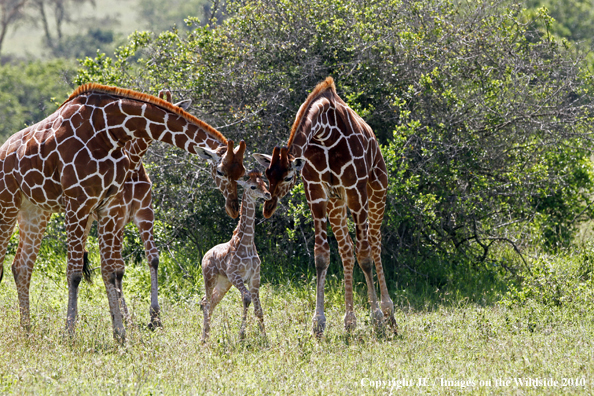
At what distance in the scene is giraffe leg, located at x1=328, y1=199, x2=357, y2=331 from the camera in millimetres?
6730

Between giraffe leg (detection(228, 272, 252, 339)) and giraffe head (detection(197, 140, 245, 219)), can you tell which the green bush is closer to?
giraffe leg (detection(228, 272, 252, 339))

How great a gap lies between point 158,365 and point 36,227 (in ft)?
9.21

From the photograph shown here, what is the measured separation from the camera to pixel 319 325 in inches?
255

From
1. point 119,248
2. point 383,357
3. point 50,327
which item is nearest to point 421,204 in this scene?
point 383,357

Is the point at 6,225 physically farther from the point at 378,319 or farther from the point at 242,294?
the point at 378,319

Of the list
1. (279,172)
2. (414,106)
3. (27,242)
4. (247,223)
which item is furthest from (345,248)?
(27,242)

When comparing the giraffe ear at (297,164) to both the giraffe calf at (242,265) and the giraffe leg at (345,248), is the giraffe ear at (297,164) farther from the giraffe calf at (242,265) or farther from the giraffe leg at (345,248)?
the giraffe leg at (345,248)

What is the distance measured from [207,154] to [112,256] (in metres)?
1.81

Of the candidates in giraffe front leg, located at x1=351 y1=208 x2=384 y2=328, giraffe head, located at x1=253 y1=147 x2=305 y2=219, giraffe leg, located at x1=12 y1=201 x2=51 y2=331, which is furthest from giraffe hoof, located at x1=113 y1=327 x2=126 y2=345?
giraffe front leg, located at x1=351 y1=208 x2=384 y2=328

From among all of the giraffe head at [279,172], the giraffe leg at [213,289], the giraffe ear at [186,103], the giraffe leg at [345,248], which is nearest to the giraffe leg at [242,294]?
the giraffe leg at [213,289]

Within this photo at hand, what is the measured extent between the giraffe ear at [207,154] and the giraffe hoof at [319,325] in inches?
78.5

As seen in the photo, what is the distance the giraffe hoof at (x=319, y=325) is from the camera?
252 inches

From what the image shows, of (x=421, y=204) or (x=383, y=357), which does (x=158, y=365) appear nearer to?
(x=383, y=357)

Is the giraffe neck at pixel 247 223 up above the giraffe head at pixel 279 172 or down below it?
below
